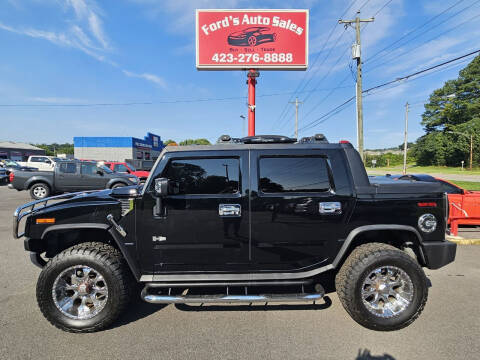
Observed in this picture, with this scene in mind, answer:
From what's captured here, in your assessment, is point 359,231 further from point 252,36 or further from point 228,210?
point 252,36

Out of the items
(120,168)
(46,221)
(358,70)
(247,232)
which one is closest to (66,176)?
(120,168)

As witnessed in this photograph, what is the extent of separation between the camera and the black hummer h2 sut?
2.45 metres

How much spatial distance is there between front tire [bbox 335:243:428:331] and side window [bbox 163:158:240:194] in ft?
4.96

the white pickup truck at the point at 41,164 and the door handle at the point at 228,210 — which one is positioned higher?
the white pickup truck at the point at 41,164

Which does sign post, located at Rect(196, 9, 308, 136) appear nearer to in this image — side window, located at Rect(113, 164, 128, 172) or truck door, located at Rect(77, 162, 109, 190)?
truck door, located at Rect(77, 162, 109, 190)

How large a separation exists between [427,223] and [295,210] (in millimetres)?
1444

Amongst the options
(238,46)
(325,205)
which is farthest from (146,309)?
(238,46)

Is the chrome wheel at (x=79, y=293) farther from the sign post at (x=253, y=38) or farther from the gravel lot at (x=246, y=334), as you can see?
the sign post at (x=253, y=38)

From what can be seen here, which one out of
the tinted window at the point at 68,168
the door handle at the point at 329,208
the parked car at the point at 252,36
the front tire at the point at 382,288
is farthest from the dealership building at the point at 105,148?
the front tire at the point at 382,288

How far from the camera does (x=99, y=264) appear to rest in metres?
2.43

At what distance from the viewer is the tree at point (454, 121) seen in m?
46.4

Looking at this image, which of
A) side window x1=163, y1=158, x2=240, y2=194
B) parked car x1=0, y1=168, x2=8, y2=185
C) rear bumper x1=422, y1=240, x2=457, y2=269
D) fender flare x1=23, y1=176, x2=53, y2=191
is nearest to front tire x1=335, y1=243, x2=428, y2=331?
rear bumper x1=422, y1=240, x2=457, y2=269

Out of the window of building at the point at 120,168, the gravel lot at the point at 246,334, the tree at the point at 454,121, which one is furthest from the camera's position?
the tree at the point at 454,121

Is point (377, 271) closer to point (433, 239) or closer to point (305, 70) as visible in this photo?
point (433, 239)
